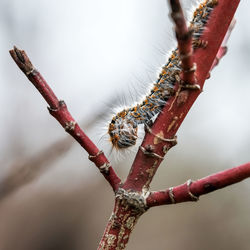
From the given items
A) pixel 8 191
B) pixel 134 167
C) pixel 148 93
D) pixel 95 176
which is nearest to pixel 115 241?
pixel 134 167

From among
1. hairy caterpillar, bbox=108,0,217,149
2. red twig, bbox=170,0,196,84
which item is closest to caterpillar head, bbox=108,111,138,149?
hairy caterpillar, bbox=108,0,217,149

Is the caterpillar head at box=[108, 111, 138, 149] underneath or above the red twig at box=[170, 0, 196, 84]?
underneath

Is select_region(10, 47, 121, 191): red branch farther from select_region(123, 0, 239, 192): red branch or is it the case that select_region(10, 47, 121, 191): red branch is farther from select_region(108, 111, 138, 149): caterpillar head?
select_region(108, 111, 138, 149): caterpillar head

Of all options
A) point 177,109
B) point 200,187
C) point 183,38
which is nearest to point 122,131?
point 177,109

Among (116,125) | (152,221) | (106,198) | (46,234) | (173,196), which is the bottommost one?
(152,221)

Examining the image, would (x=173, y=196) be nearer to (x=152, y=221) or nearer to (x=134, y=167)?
(x=134, y=167)

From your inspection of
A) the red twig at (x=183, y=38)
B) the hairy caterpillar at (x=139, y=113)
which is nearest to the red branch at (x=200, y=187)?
the red twig at (x=183, y=38)

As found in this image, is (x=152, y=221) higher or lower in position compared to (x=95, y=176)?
lower
